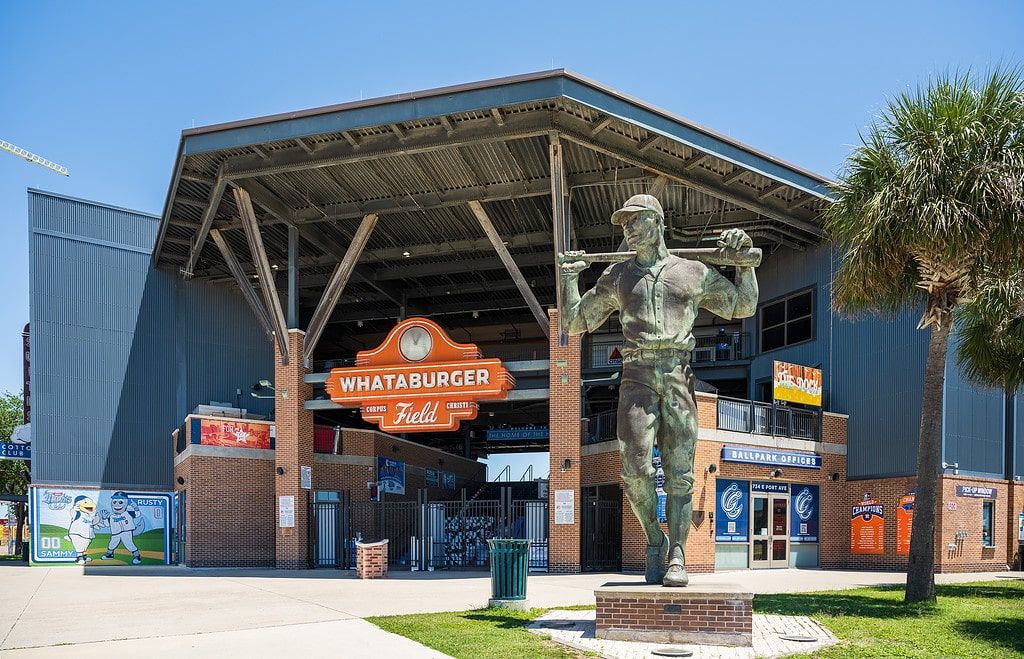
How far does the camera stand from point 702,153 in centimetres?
2214

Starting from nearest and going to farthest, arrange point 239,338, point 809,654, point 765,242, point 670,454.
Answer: point 809,654, point 670,454, point 765,242, point 239,338

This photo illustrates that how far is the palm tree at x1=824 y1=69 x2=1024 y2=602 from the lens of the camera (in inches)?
484

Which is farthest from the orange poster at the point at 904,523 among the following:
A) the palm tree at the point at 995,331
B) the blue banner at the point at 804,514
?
the palm tree at the point at 995,331

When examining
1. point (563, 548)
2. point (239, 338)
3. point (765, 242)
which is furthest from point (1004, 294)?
point (239, 338)

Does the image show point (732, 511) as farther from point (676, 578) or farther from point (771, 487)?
point (676, 578)

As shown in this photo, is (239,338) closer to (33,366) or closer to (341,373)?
(33,366)

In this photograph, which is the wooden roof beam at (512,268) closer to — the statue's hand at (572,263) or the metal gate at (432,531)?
the metal gate at (432,531)

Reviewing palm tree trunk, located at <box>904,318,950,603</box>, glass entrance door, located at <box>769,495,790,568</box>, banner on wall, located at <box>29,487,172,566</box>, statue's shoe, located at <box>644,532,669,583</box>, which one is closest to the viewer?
statue's shoe, located at <box>644,532,669,583</box>

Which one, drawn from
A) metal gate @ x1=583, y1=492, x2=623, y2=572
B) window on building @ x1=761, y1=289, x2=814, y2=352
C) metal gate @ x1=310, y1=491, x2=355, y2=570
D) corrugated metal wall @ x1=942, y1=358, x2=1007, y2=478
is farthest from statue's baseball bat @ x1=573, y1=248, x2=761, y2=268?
window on building @ x1=761, y1=289, x2=814, y2=352

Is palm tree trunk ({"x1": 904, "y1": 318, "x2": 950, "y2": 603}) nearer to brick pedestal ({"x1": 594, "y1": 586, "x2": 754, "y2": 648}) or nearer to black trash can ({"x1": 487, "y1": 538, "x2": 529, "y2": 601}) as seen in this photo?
black trash can ({"x1": 487, "y1": 538, "x2": 529, "y2": 601})

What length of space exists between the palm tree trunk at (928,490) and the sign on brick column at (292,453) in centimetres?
1633

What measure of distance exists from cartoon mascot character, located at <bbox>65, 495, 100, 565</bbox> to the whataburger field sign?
32.8 ft

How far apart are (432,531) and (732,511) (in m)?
7.88

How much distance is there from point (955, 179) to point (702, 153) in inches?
396
